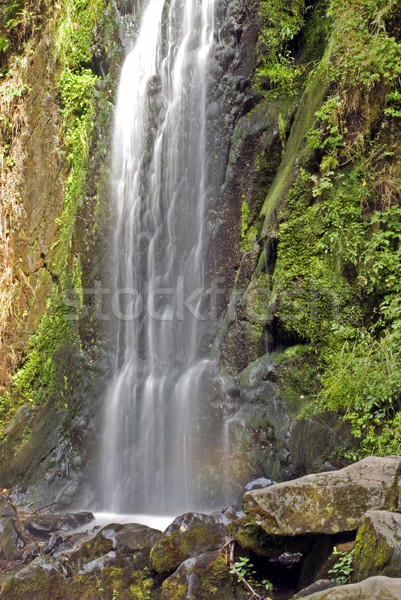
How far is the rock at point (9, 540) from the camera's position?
5781mm

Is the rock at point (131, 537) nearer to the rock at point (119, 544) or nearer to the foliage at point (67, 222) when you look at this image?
the rock at point (119, 544)

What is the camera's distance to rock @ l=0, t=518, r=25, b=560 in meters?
5.78

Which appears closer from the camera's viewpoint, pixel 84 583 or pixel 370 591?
pixel 370 591

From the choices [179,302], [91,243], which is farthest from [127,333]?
[91,243]

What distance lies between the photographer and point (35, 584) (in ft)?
13.9

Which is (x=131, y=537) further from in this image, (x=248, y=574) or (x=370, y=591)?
(x=370, y=591)

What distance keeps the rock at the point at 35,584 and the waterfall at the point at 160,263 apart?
7.31 feet

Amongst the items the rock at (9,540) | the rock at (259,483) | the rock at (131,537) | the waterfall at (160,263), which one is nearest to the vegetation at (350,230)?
the rock at (259,483)

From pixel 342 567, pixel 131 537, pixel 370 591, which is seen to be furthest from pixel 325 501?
pixel 131 537

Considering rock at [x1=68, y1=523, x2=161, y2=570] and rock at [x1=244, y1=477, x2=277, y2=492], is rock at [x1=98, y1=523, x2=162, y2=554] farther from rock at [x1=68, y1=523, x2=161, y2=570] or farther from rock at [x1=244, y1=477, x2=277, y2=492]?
rock at [x1=244, y1=477, x2=277, y2=492]

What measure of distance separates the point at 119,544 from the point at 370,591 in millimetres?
2683

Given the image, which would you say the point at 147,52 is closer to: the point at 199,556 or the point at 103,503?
the point at 103,503

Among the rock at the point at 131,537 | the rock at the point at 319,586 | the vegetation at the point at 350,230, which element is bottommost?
the rock at the point at 131,537

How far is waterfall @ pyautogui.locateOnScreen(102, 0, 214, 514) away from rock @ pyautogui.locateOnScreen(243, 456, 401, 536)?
2776 millimetres
